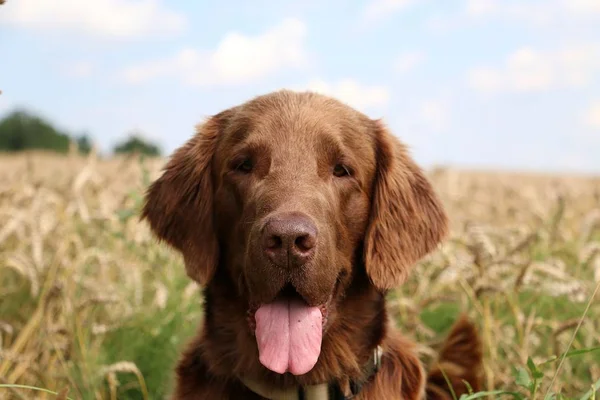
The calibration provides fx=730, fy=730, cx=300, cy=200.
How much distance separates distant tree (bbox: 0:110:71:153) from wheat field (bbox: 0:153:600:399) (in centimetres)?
5023

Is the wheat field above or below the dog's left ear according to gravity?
below

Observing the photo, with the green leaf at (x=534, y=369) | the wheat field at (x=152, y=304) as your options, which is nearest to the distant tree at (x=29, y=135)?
the wheat field at (x=152, y=304)

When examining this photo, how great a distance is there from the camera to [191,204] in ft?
12.5

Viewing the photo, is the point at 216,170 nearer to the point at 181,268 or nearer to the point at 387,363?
the point at 387,363

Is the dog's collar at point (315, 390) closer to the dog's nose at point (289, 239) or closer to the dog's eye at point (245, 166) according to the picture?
the dog's nose at point (289, 239)

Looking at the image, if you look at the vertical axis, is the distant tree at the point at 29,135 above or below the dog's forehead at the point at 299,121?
below

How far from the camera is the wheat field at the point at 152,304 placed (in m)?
4.45

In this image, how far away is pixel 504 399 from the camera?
4.32m

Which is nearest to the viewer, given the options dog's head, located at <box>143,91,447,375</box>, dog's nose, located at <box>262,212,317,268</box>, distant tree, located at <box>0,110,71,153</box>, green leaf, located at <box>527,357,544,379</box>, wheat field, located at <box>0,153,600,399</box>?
green leaf, located at <box>527,357,544,379</box>

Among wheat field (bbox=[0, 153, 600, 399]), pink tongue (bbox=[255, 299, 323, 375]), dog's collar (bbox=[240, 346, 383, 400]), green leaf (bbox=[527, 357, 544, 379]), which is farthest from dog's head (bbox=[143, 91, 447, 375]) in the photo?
green leaf (bbox=[527, 357, 544, 379])

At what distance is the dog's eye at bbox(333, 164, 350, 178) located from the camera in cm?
352

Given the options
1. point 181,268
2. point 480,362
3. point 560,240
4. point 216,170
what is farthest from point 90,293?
point 560,240

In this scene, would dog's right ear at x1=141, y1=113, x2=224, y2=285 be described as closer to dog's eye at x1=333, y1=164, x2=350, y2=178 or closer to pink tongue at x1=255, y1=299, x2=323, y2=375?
pink tongue at x1=255, y1=299, x2=323, y2=375

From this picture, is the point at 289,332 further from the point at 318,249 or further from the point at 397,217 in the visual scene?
the point at 397,217
